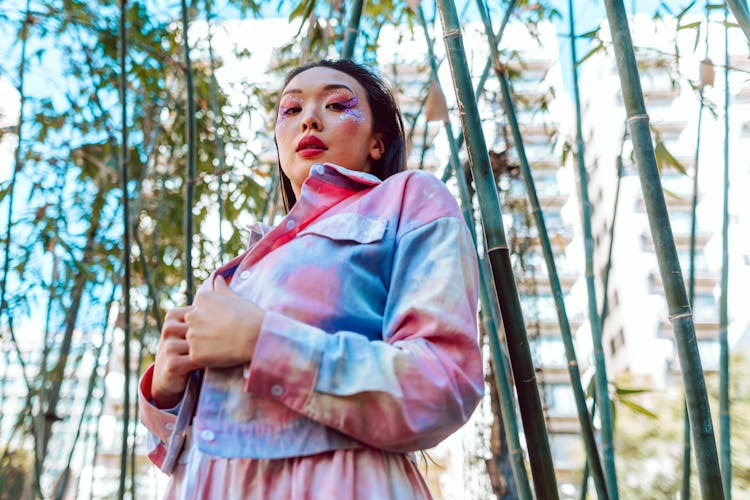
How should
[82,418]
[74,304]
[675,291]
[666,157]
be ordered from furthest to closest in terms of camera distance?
[74,304]
[82,418]
[666,157]
[675,291]

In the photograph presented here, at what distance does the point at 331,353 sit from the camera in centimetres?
69

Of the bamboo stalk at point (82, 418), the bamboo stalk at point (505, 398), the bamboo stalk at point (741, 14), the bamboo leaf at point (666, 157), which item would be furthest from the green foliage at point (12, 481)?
the bamboo stalk at point (741, 14)

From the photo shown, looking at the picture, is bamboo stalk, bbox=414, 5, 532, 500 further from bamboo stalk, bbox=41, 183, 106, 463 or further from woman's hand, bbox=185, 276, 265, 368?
bamboo stalk, bbox=41, 183, 106, 463

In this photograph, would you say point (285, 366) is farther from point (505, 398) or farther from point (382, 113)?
point (505, 398)

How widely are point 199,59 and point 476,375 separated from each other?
129 inches

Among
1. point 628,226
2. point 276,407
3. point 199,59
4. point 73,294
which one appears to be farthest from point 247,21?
point 628,226

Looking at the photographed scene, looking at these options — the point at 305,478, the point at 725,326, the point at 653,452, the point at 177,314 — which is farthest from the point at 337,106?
the point at 653,452

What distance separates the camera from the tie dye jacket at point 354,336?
684mm

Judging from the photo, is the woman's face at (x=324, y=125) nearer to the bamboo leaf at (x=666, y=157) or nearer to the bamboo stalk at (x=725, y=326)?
the bamboo stalk at (x=725, y=326)

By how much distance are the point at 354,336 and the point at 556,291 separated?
0.85 m

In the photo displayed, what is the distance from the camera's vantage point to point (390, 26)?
11.0 feet

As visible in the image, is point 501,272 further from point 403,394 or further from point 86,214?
point 86,214

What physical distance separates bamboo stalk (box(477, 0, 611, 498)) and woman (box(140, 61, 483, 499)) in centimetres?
57

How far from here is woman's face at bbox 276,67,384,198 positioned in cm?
102
